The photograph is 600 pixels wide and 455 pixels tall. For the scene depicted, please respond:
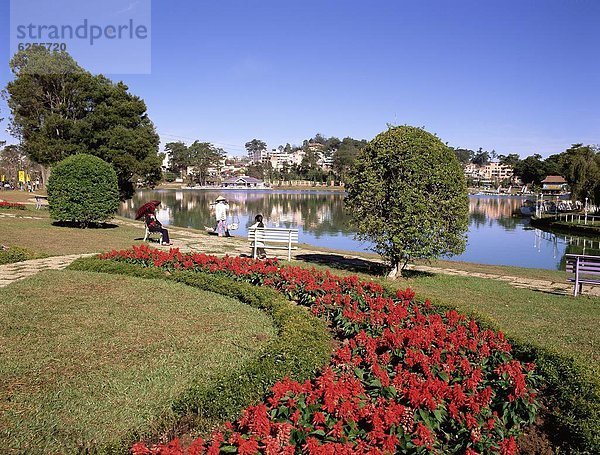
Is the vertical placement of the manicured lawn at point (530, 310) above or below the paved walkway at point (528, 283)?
above

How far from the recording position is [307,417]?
3129 millimetres

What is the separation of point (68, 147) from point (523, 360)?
83.8 ft

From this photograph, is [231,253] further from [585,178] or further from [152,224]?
[585,178]

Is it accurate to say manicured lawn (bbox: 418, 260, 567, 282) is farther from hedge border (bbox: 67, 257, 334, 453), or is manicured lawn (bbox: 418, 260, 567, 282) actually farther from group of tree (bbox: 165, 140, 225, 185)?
group of tree (bbox: 165, 140, 225, 185)

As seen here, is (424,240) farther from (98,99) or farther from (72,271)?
(98,99)

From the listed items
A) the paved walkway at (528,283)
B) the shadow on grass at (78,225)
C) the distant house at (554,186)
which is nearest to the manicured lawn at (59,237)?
the shadow on grass at (78,225)

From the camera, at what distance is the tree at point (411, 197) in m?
8.67

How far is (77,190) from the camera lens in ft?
52.7

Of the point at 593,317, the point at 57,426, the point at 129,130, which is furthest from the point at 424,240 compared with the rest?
the point at 129,130

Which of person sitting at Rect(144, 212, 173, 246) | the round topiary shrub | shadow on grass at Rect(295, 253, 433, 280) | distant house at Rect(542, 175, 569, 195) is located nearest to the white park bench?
shadow on grass at Rect(295, 253, 433, 280)

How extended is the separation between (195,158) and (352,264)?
97112 millimetres

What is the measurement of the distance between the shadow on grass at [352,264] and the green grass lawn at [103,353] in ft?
13.5

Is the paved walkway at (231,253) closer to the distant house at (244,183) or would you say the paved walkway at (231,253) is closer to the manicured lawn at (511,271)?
the manicured lawn at (511,271)

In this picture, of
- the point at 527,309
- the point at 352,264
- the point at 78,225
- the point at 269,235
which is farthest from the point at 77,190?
the point at 527,309
